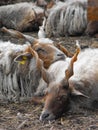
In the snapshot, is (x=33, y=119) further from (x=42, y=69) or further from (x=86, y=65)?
(x=86, y=65)

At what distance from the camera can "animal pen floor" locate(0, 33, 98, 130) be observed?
6133 millimetres

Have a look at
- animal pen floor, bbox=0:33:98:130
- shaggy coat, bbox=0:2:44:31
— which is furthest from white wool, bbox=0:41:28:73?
shaggy coat, bbox=0:2:44:31

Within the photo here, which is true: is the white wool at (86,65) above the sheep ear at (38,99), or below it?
above

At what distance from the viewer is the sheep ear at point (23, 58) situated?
7609mm

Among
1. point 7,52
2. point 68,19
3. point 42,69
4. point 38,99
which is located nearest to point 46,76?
point 42,69

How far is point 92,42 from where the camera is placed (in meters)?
11.4

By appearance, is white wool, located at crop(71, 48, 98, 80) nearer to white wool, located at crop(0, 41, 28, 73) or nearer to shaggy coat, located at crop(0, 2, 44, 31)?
white wool, located at crop(0, 41, 28, 73)

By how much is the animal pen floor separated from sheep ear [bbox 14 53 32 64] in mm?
664

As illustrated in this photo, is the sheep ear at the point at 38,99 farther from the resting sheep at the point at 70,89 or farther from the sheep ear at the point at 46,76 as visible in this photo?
the sheep ear at the point at 46,76

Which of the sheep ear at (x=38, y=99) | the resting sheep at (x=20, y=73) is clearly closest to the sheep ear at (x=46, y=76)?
the sheep ear at (x=38, y=99)

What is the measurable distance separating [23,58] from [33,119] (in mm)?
1436

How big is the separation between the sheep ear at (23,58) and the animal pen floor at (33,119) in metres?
0.66

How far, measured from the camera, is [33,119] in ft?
21.3

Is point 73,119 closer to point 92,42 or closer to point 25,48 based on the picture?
point 25,48
